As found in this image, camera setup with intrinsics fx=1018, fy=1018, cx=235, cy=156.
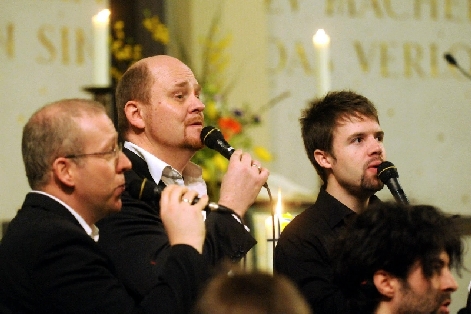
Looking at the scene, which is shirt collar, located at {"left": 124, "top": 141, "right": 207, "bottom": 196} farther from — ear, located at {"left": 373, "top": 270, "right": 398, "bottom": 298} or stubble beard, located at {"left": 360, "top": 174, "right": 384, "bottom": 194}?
ear, located at {"left": 373, "top": 270, "right": 398, "bottom": 298}

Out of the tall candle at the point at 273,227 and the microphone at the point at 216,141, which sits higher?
the microphone at the point at 216,141

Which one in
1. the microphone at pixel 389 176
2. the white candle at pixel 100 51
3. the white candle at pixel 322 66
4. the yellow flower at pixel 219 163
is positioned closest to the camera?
the microphone at pixel 389 176

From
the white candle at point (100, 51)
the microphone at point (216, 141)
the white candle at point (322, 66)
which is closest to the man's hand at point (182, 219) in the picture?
the microphone at point (216, 141)

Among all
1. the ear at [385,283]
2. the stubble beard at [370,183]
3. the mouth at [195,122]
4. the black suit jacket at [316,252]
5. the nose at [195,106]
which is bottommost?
the black suit jacket at [316,252]

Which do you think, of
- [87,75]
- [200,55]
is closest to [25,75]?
[87,75]

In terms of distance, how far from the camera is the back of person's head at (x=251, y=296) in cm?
202

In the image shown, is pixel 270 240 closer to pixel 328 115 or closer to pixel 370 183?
pixel 370 183

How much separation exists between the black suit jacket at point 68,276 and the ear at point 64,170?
0.42ft

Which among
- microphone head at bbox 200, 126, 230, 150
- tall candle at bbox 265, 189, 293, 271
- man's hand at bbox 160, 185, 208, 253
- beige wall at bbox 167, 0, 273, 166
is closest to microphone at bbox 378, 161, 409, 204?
tall candle at bbox 265, 189, 293, 271

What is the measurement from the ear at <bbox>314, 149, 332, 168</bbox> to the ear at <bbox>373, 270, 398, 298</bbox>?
0.98 metres

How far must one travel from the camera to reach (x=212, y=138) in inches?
137

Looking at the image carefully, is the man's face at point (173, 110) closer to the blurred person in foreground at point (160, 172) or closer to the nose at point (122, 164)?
the blurred person in foreground at point (160, 172)

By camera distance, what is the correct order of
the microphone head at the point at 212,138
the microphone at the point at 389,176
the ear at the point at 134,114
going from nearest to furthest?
the microphone head at the point at 212,138 → the microphone at the point at 389,176 → the ear at the point at 134,114

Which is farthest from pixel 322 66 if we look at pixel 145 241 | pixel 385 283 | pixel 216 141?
pixel 385 283
